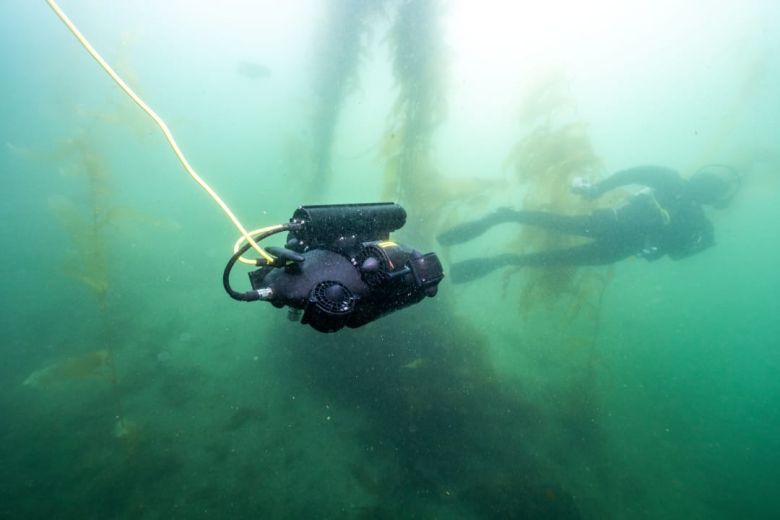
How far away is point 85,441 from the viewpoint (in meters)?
6.23

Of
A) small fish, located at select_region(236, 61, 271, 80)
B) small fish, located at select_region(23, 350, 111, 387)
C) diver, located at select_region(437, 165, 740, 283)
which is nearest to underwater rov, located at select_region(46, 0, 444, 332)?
diver, located at select_region(437, 165, 740, 283)

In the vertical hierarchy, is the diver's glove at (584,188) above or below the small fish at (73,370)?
above

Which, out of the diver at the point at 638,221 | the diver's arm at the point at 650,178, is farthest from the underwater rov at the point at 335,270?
the diver's arm at the point at 650,178

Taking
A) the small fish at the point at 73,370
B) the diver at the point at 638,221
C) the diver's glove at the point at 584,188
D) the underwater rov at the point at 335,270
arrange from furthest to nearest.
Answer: the diver's glove at the point at 584,188 < the diver at the point at 638,221 < the small fish at the point at 73,370 < the underwater rov at the point at 335,270

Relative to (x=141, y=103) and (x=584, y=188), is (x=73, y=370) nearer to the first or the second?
(x=141, y=103)

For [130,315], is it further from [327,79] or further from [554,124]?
[554,124]

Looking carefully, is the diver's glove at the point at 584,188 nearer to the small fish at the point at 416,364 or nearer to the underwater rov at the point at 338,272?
the small fish at the point at 416,364

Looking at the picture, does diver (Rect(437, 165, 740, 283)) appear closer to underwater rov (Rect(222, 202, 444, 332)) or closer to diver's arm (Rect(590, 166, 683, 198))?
diver's arm (Rect(590, 166, 683, 198))

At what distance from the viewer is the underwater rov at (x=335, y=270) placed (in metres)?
2.05

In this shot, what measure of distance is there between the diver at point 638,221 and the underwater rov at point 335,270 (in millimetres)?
7392

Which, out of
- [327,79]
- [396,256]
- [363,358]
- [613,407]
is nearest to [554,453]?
[363,358]

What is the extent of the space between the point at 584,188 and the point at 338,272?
10.3m

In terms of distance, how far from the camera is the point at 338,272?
232 centimetres

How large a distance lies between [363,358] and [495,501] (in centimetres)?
387
